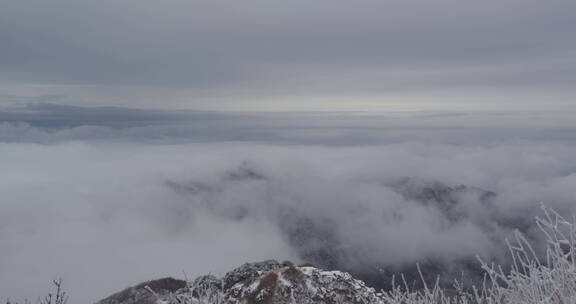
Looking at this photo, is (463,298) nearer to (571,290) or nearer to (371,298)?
(571,290)

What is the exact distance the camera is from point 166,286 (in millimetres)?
32250

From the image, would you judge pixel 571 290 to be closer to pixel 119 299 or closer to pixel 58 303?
pixel 58 303

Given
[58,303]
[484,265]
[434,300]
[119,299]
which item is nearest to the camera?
[484,265]

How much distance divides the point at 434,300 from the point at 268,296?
12.4 m

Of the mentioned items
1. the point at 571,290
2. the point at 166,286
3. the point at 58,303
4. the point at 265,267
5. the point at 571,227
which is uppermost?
the point at 571,227

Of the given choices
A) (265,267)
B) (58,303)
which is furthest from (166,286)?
(58,303)

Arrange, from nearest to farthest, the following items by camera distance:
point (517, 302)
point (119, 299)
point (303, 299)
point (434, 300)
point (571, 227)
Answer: point (571, 227) → point (517, 302) → point (434, 300) → point (303, 299) → point (119, 299)

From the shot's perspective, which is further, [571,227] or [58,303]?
[58,303]

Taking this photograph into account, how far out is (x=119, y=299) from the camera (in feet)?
94.4

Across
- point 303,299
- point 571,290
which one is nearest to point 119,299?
point 303,299

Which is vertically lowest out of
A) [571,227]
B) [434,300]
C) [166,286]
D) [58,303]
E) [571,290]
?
[166,286]

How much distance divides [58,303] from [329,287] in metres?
10.6

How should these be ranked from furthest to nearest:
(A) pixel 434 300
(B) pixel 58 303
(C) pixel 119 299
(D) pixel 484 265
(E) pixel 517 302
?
(C) pixel 119 299 < (B) pixel 58 303 < (A) pixel 434 300 < (E) pixel 517 302 < (D) pixel 484 265

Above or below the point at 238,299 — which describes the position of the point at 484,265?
above
